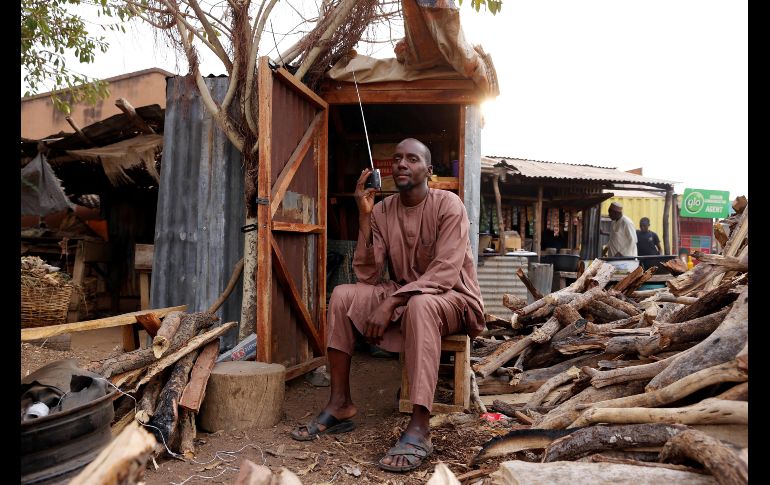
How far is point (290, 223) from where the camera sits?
4977 millimetres

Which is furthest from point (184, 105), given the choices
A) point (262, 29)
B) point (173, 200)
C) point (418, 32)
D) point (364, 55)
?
point (418, 32)

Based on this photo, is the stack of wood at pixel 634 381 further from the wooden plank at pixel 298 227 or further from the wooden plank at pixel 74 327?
the wooden plank at pixel 74 327

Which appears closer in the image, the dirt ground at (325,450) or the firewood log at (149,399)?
the dirt ground at (325,450)

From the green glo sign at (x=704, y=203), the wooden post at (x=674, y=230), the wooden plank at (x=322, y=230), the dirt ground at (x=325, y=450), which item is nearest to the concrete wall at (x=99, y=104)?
the wooden plank at (x=322, y=230)

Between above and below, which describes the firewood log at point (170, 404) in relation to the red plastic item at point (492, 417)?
above

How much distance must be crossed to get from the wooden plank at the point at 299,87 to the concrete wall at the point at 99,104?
9014 millimetres

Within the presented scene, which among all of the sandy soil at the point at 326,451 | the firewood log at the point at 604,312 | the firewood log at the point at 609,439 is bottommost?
the sandy soil at the point at 326,451

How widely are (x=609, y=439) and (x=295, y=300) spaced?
3272 millimetres

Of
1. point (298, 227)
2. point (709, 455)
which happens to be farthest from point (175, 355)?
point (709, 455)

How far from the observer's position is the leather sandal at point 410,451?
3.16 meters

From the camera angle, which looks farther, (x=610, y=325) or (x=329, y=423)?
(x=610, y=325)

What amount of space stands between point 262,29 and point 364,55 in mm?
1272

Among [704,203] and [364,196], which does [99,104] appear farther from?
[704,203]

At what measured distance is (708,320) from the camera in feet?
10.4
